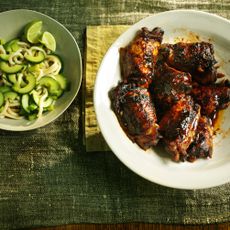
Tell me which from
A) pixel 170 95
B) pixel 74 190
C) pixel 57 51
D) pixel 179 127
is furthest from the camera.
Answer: pixel 57 51

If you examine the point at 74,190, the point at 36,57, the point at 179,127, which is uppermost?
the point at 179,127

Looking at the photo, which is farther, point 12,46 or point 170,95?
point 12,46

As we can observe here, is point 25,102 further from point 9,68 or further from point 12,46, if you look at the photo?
point 12,46

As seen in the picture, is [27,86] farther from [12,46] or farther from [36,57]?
[12,46]

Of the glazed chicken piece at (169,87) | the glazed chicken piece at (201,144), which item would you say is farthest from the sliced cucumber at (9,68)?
the glazed chicken piece at (201,144)

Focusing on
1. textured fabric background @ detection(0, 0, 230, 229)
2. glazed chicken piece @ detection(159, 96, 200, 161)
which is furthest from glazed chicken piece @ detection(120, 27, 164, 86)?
Answer: textured fabric background @ detection(0, 0, 230, 229)

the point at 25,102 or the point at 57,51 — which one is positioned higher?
the point at 57,51


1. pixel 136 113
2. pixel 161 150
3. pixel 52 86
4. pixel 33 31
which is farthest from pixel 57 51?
pixel 161 150

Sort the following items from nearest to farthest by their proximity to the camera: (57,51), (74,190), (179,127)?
(179,127), (74,190), (57,51)
